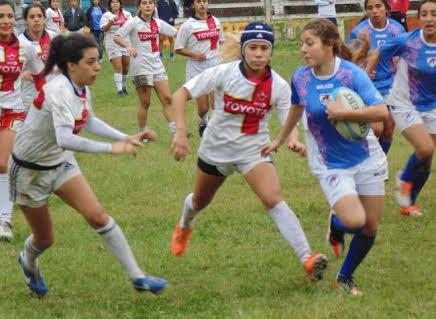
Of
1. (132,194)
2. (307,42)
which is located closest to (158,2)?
(132,194)

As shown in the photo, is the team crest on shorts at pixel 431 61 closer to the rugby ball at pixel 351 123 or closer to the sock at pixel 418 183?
the sock at pixel 418 183

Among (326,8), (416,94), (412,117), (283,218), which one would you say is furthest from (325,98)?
(326,8)

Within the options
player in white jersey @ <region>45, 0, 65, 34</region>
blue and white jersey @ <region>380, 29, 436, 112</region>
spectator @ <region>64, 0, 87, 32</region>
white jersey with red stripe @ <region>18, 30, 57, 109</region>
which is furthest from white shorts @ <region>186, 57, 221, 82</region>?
spectator @ <region>64, 0, 87, 32</region>

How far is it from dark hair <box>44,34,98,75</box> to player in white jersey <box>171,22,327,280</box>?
2.97ft

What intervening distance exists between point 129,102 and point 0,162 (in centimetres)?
1012

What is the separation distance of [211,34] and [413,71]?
17.6 feet

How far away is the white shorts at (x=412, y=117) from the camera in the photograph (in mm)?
8420

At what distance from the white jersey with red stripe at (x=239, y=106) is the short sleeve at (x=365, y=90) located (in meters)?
0.74

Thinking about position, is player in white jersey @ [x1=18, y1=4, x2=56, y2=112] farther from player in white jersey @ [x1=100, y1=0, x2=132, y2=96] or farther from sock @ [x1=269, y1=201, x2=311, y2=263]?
player in white jersey @ [x1=100, y1=0, x2=132, y2=96]

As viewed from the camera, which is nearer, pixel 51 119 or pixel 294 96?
pixel 51 119

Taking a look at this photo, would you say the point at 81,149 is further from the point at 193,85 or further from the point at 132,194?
the point at 132,194

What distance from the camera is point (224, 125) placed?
6871mm

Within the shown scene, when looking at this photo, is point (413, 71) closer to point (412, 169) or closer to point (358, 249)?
point (412, 169)

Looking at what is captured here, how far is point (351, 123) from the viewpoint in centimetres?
608
